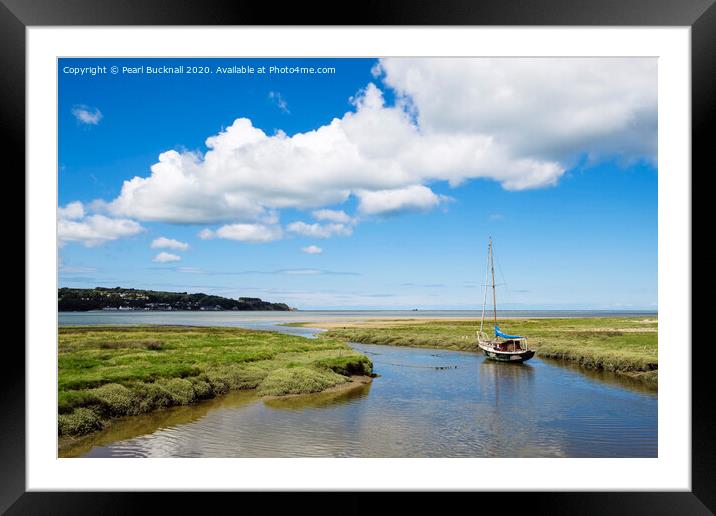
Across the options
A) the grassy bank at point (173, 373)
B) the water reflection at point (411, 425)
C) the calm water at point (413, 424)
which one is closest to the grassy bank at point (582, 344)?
the calm water at point (413, 424)

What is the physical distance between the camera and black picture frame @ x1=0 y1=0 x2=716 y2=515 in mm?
2484

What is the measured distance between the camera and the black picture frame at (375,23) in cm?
248

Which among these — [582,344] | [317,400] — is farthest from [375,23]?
[582,344]

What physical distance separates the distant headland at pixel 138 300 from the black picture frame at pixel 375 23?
58.1ft

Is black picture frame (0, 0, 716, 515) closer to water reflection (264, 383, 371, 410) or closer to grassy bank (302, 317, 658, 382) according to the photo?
water reflection (264, 383, 371, 410)

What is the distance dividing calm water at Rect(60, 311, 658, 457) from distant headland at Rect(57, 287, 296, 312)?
14.1 m

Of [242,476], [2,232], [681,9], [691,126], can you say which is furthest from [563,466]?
[2,232]

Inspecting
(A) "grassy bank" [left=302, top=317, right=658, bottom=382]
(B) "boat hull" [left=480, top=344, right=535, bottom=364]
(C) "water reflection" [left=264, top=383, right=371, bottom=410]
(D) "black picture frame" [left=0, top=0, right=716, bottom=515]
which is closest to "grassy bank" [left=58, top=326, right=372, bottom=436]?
(C) "water reflection" [left=264, top=383, right=371, bottom=410]

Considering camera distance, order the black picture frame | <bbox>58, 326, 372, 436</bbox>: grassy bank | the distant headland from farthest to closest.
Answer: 1. the distant headland
2. <bbox>58, 326, 372, 436</bbox>: grassy bank
3. the black picture frame

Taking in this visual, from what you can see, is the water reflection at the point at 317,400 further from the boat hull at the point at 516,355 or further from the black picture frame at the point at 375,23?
the boat hull at the point at 516,355

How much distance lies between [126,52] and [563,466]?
3.65 meters

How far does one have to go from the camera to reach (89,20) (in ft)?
8.34

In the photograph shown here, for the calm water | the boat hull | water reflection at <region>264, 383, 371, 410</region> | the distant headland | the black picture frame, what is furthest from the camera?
the distant headland

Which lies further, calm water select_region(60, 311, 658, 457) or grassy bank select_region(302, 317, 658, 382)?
grassy bank select_region(302, 317, 658, 382)
